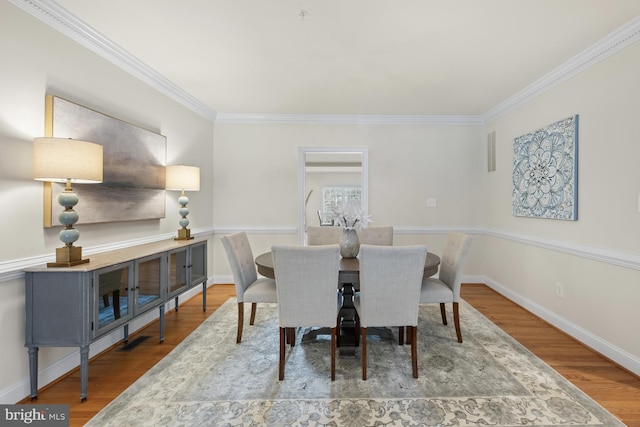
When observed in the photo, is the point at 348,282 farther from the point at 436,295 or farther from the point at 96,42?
the point at 96,42

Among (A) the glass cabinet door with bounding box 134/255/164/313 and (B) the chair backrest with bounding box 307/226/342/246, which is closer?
(A) the glass cabinet door with bounding box 134/255/164/313

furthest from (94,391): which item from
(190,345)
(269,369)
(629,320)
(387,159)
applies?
(387,159)

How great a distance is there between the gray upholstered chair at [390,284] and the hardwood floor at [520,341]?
3.91ft

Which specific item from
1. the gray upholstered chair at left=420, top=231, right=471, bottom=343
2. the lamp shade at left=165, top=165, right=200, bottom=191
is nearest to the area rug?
the gray upholstered chair at left=420, top=231, right=471, bottom=343

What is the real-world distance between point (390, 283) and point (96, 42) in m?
2.86

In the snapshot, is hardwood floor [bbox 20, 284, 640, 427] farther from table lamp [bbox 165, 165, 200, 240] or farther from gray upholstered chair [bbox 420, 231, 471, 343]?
table lamp [bbox 165, 165, 200, 240]

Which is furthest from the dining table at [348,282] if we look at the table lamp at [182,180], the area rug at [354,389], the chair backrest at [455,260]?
the table lamp at [182,180]

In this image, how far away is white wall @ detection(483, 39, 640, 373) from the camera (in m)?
2.25

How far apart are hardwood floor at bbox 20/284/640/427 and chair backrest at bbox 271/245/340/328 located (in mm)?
1228

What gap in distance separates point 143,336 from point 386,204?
11.2 feet

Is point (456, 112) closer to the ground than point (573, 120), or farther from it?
farther from it

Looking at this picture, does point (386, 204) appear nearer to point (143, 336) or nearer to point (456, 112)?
point (456, 112)

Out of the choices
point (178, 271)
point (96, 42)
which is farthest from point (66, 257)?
point (96, 42)

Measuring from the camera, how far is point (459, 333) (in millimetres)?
2668
